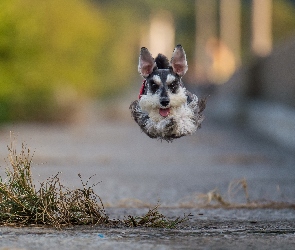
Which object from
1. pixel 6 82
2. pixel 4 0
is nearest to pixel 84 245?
pixel 4 0

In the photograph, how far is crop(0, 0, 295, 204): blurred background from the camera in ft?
63.1

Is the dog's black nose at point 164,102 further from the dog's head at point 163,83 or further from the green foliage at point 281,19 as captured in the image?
the green foliage at point 281,19

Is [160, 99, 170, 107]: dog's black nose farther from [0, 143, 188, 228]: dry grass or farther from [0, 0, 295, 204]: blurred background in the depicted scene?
[0, 143, 188, 228]: dry grass

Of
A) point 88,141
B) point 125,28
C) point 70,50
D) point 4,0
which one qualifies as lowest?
point 88,141

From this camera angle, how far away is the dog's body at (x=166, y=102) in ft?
26.5

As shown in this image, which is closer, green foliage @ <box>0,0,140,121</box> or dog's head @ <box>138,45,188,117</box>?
dog's head @ <box>138,45,188,117</box>

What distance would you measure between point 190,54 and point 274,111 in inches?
2836

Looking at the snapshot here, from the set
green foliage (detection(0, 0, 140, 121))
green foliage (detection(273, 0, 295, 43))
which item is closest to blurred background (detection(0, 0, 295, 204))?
green foliage (detection(0, 0, 140, 121))

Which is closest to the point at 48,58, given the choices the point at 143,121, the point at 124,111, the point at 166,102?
the point at 124,111

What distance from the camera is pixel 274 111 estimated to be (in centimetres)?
3084

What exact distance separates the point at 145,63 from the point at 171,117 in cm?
49

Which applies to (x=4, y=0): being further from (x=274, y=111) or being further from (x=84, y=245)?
(x=84, y=245)

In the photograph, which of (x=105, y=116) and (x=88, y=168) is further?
(x=105, y=116)

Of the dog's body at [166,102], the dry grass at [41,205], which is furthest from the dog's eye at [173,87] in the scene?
the dry grass at [41,205]
